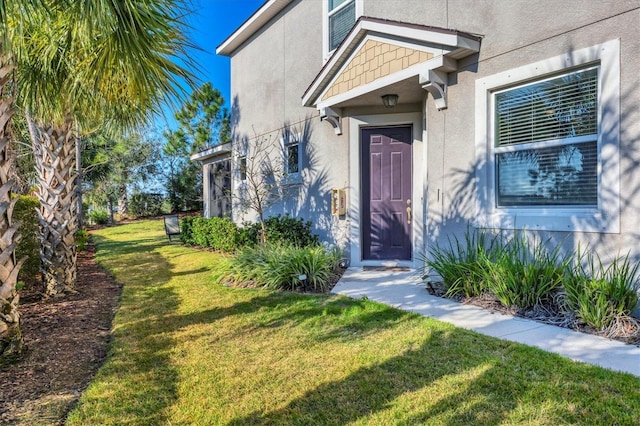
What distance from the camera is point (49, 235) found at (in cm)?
614

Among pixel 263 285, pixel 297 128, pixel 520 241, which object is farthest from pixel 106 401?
pixel 297 128

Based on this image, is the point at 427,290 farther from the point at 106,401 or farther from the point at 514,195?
the point at 106,401

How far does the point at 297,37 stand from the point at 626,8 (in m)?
7.26

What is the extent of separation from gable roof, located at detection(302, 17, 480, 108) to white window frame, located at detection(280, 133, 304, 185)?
1499 mm

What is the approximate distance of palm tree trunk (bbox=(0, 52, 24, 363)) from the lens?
12.1 ft

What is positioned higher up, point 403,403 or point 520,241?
point 520,241

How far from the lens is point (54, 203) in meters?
6.10

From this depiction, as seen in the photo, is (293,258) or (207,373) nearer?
Answer: (207,373)

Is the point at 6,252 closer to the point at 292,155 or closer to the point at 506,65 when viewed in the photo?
the point at 506,65

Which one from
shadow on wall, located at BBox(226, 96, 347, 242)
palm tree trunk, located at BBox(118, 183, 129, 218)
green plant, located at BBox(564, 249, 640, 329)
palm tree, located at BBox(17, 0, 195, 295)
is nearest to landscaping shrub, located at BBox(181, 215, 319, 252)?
shadow on wall, located at BBox(226, 96, 347, 242)

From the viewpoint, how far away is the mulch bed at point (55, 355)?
9.59 feet

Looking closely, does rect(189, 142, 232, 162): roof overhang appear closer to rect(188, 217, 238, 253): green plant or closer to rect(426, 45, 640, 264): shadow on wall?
rect(188, 217, 238, 253): green plant

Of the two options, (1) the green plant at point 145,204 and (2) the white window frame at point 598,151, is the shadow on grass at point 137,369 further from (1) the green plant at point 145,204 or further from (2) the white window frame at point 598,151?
(1) the green plant at point 145,204

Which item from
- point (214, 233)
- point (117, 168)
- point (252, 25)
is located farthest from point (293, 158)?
point (117, 168)
